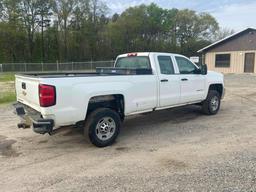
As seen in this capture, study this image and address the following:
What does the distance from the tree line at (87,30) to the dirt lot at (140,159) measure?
4213 centimetres

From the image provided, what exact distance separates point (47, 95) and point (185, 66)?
394cm

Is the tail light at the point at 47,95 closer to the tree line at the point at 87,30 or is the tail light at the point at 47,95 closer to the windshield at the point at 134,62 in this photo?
the windshield at the point at 134,62

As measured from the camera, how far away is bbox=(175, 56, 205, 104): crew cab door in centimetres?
644

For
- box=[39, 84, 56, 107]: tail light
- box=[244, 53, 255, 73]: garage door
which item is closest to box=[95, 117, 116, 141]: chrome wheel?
box=[39, 84, 56, 107]: tail light

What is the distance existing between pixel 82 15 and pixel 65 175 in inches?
1893

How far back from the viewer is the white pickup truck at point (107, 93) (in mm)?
4230

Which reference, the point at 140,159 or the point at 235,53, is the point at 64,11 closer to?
the point at 235,53

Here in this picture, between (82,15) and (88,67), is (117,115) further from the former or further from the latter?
(82,15)

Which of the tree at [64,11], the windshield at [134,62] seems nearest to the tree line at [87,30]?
the tree at [64,11]

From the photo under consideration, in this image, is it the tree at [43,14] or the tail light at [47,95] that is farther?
the tree at [43,14]

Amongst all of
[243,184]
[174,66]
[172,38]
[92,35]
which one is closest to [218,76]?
[174,66]

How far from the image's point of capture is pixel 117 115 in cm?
510

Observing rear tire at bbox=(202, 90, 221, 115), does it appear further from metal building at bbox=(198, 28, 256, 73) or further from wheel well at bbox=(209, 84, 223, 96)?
metal building at bbox=(198, 28, 256, 73)

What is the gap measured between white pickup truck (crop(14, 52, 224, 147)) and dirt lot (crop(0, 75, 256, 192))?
529mm
